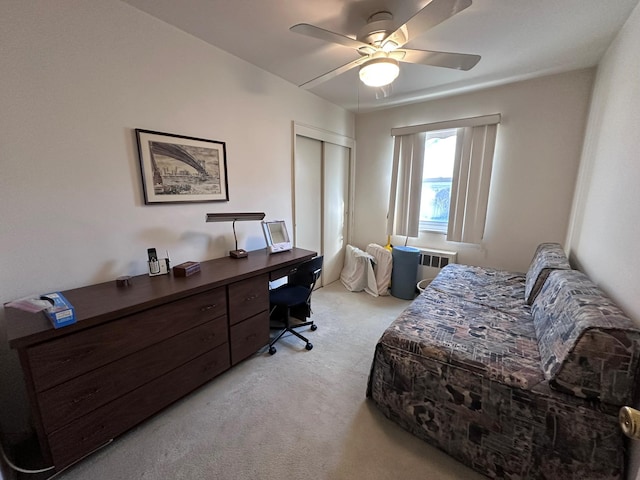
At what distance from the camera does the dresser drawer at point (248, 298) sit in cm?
192

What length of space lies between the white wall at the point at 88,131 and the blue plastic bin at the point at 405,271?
7.57 ft

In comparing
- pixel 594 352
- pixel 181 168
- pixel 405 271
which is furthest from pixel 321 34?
pixel 405 271

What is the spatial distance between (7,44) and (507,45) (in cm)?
318

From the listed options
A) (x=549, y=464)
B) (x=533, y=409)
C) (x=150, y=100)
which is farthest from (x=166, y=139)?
(x=549, y=464)

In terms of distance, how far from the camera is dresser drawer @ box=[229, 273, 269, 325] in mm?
1922

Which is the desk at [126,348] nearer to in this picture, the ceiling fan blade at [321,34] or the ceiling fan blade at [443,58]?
the ceiling fan blade at [321,34]

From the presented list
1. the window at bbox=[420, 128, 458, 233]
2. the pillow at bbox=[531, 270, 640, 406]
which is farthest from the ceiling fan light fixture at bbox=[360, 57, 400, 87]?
the window at bbox=[420, 128, 458, 233]

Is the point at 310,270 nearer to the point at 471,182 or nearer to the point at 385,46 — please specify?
the point at 385,46

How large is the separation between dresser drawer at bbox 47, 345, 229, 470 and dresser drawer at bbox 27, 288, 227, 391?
0.27 m

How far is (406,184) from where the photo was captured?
351 cm

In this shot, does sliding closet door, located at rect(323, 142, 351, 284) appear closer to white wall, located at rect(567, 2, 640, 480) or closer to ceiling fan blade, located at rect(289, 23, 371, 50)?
ceiling fan blade, located at rect(289, 23, 371, 50)

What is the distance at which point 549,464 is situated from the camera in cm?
115

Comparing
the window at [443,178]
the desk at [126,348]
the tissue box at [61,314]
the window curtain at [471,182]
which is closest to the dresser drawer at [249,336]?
the desk at [126,348]

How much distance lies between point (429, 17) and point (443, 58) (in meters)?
0.45
